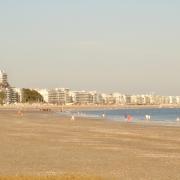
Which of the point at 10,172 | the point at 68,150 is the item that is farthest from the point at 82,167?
the point at 68,150

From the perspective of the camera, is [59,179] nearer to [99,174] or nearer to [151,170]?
[99,174]

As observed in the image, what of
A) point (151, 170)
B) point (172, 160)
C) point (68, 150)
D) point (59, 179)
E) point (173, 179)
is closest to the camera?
point (59, 179)

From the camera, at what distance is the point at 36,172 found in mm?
13836

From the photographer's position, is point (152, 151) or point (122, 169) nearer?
point (122, 169)

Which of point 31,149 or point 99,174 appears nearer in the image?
point 99,174

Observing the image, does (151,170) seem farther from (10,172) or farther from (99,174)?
(10,172)

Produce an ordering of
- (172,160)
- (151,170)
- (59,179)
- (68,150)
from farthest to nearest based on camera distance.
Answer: (68,150)
(172,160)
(151,170)
(59,179)

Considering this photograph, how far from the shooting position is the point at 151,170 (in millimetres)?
14867

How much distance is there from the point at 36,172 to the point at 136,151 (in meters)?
8.05

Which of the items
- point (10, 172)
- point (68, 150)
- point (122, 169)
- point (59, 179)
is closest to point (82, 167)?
point (122, 169)

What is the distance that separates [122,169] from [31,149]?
6.98m

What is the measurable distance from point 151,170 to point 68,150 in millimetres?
6525

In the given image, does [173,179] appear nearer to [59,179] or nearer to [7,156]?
[59,179]

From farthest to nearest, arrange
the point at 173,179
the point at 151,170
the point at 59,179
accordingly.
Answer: the point at 151,170 → the point at 173,179 → the point at 59,179
